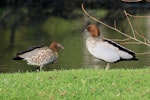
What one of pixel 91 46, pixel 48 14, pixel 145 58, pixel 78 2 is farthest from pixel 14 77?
pixel 78 2

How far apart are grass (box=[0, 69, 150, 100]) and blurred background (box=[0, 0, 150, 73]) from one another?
1178 millimetres

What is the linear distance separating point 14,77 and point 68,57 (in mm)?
10493

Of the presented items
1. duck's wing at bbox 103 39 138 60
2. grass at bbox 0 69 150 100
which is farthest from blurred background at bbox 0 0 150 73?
duck's wing at bbox 103 39 138 60

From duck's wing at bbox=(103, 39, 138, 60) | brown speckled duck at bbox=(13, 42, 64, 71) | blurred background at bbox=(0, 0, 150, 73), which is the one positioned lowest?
blurred background at bbox=(0, 0, 150, 73)

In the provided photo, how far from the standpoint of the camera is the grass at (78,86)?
8.91 meters

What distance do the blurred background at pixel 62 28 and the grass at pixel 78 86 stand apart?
1.18 meters

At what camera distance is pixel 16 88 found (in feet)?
30.9

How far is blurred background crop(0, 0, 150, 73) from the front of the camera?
18877 mm

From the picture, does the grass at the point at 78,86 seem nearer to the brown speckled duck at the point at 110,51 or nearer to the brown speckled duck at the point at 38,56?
the brown speckled duck at the point at 110,51

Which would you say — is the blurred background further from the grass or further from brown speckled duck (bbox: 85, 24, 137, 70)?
brown speckled duck (bbox: 85, 24, 137, 70)

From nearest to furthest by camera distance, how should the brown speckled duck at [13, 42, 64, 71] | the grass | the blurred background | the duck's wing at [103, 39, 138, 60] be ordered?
the grass → the duck's wing at [103, 39, 138, 60] → the brown speckled duck at [13, 42, 64, 71] → the blurred background

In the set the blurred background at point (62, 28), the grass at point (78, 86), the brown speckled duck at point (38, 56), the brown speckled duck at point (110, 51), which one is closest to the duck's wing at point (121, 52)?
the brown speckled duck at point (110, 51)

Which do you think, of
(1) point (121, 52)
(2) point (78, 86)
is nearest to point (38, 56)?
(1) point (121, 52)

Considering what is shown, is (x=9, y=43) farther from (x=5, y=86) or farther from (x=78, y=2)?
(x=78, y=2)
